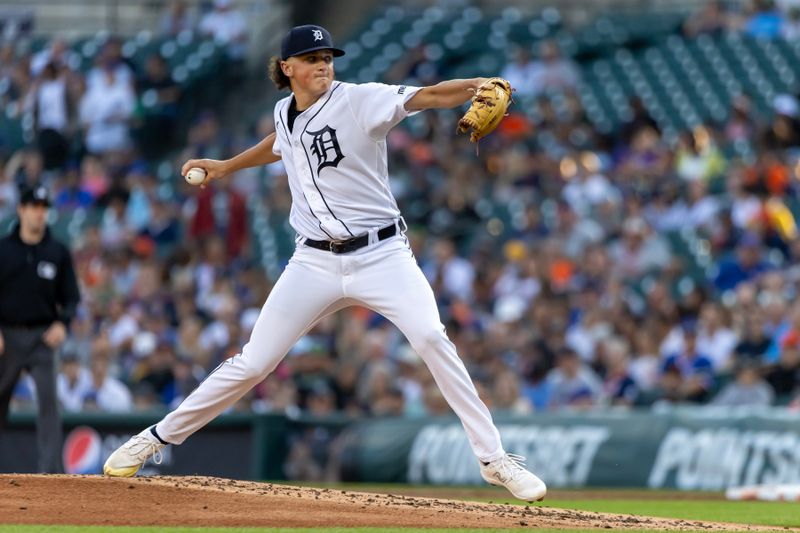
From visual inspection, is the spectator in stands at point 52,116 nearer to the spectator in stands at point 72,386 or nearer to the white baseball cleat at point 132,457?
the spectator in stands at point 72,386

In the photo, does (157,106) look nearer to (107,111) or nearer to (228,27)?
(107,111)

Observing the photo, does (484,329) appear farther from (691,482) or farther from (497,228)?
(691,482)

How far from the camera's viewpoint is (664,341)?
540 inches

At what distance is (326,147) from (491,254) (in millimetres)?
9594

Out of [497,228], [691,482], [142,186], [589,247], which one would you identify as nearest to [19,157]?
[142,186]

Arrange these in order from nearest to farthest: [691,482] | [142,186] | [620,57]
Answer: [691,482] → [142,186] → [620,57]

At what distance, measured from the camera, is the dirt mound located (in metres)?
6.39

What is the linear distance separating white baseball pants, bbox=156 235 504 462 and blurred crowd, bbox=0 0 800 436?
5.14 meters

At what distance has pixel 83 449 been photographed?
44.5 ft

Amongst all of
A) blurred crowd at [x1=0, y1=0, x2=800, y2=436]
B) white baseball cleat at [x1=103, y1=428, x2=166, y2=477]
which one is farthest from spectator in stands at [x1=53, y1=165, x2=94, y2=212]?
white baseball cleat at [x1=103, y1=428, x2=166, y2=477]

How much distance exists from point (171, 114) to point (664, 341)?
361 inches

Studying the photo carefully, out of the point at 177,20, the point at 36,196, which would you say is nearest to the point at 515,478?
the point at 36,196

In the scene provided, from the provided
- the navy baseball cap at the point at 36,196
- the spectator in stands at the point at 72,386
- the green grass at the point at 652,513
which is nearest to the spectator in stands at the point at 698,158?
the green grass at the point at 652,513

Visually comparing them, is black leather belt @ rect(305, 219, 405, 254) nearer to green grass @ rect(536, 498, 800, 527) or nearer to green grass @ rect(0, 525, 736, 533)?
green grass @ rect(0, 525, 736, 533)
